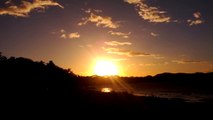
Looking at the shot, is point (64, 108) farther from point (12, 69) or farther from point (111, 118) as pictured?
point (12, 69)

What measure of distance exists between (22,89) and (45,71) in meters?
17.8

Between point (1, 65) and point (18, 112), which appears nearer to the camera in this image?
point (18, 112)

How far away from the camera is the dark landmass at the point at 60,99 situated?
2828 centimetres

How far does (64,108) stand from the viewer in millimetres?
29000

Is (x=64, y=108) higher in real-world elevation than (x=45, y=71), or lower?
lower

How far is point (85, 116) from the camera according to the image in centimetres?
2489

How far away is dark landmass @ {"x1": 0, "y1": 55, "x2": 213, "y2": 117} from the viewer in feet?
92.8

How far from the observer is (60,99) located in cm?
3691

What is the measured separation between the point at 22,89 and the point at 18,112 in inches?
705

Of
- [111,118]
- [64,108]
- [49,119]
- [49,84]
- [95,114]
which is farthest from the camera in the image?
[49,84]

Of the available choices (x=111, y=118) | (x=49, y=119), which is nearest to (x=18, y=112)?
(x=49, y=119)

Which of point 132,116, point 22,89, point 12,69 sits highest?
point 12,69

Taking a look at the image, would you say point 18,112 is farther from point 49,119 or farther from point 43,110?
point 49,119

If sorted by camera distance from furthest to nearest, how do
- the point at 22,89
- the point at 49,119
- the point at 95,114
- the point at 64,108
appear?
the point at 22,89 → the point at 64,108 → the point at 95,114 → the point at 49,119
